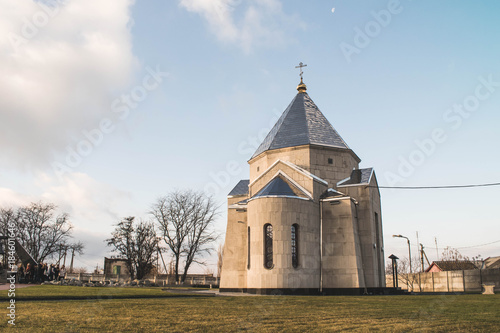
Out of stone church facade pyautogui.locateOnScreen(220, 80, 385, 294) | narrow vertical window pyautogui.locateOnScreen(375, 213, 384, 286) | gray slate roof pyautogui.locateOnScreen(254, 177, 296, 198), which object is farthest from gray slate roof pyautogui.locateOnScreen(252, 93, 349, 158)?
narrow vertical window pyautogui.locateOnScreen(375, 213, 384, 286)

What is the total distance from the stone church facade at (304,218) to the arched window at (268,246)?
59 millimetres

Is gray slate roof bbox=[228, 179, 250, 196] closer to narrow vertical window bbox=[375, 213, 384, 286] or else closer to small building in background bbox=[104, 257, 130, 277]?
narrow vertical window bbox=[375, 213, 384, 286]

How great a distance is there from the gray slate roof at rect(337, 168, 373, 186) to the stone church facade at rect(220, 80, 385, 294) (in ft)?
0.24

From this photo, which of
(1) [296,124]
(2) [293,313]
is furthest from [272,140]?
(2) [293,313]

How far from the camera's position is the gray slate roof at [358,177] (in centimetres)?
2782

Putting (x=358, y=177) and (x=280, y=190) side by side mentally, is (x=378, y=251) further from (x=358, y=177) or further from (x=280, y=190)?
(x=280, y=190)

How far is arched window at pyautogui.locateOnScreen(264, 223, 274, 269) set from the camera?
77.5 ft

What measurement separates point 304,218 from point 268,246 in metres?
2.82

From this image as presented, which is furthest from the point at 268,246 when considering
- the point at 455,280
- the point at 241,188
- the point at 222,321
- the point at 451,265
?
the point at 451,265

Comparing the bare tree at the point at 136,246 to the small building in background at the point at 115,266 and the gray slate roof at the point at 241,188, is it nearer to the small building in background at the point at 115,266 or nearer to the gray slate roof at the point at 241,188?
the small building in background at the point at 115,266

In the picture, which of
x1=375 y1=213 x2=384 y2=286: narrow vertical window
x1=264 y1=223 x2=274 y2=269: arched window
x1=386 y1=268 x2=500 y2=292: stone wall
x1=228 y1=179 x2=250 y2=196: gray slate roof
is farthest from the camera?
x1=228 y1=179 x2=250 y2=196: gray slate roof

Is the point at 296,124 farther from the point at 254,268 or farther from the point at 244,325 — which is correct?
the point at 244,325

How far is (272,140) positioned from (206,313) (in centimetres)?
2011

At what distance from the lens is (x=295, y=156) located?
89.9ft
